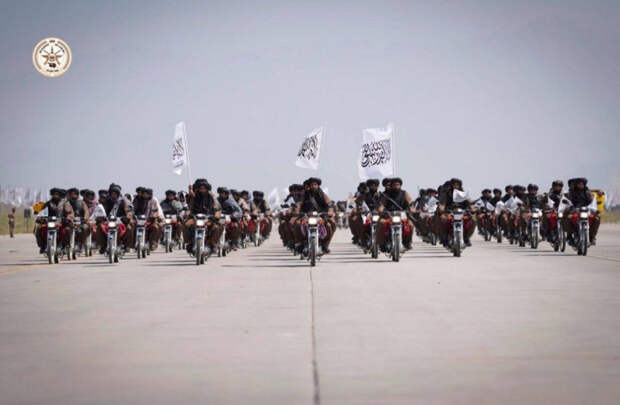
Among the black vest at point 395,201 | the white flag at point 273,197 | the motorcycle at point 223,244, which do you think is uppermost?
the white flag at point 273,197

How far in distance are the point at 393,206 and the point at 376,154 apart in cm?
451

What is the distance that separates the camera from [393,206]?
2372cm

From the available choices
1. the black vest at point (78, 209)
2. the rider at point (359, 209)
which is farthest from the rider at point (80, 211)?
the rider at point (359, 209)

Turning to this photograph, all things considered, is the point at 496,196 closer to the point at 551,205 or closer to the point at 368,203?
the point at 551,205

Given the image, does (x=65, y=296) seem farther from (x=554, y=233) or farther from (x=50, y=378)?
(x=554, y=233)

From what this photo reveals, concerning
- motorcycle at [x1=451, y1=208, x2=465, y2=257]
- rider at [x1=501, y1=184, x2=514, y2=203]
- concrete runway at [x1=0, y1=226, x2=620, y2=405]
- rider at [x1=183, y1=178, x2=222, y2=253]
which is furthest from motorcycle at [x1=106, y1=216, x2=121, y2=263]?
rider at [x1=501, y1=184, x2=514, y2=203]

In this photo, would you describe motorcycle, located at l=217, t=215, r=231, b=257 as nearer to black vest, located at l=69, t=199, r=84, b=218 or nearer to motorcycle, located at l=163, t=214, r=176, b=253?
motorcycle, located at l=163, t=214, r=176, b=253

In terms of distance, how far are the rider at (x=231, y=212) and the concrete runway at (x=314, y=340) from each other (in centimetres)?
1067

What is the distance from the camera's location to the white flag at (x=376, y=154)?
2758cm

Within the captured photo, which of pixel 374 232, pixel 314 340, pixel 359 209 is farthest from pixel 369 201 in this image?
pixel 314 340

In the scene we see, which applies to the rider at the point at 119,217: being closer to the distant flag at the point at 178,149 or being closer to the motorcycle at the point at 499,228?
the distant flag at the point at 178,149

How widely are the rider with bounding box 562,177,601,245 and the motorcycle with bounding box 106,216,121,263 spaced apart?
36.4 feet

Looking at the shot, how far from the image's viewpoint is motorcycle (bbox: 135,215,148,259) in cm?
2646

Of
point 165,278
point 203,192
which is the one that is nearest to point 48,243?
point 203,192
